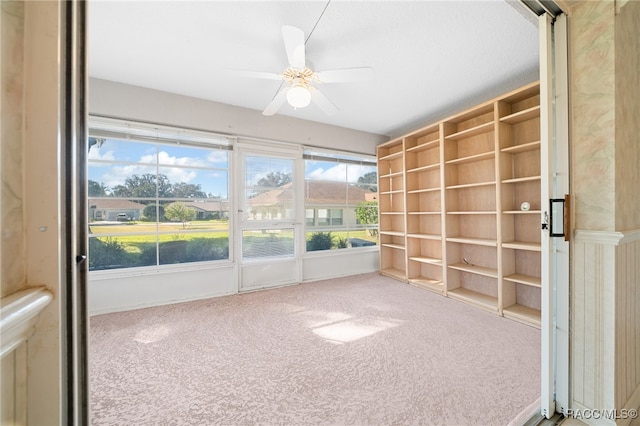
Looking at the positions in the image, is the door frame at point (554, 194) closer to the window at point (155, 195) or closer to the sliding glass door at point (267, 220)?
the sliding glass door at point (267, 220)

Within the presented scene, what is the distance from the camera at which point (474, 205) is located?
3.28 m

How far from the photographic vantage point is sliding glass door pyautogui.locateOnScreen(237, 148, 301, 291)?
3598 mm

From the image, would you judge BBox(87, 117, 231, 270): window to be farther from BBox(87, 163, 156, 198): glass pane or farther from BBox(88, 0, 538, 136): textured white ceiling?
BBox(88, 0, 538, 136): textured white ceiling

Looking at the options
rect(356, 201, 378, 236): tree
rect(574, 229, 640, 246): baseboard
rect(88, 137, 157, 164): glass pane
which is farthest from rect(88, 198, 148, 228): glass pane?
rect(574, 229, 640, 246): baseboard

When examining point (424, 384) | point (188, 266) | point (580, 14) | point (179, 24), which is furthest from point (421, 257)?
point (179, 24)

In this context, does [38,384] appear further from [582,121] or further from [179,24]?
[179,24]

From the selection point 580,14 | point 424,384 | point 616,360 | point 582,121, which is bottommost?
point 424,384

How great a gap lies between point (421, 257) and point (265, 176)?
2.78 metres

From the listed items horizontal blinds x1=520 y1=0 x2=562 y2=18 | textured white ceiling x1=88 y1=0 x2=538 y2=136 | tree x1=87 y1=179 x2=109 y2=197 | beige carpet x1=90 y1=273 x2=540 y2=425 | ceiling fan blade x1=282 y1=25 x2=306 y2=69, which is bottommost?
beige carpet x1=90 y1=273 x2=540 y2=425

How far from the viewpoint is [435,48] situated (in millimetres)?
2223

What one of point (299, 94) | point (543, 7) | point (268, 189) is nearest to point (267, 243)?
point (268, 189)

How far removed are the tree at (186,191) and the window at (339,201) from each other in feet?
5.23

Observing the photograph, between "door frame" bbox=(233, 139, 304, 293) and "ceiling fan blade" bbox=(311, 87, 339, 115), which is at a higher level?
"ceiling fan blade" bbox=(311, 87, 339, 115)

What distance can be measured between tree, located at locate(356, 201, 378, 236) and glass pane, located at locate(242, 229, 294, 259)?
1360 mm
